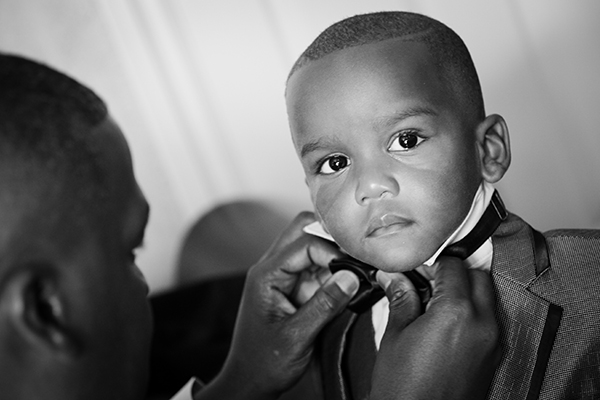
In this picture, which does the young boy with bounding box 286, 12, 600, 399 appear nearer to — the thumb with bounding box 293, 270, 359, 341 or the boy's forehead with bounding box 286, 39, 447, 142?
the boy's forehead with bounding box 286, 39, 447, 142

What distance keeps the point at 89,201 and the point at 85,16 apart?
2.12 metres

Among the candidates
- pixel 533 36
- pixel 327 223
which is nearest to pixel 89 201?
pixel 327 223

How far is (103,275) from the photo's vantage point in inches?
29.4

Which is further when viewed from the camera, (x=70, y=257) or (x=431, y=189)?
(x=431, y=189)

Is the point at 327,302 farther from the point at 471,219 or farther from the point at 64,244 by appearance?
the point at 64,244

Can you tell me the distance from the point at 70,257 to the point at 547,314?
27.0 inches

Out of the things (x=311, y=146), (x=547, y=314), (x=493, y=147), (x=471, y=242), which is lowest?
(x=547, y=314)

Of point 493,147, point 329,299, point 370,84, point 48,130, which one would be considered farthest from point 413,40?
point 48,130

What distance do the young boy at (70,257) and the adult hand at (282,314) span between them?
0.27m

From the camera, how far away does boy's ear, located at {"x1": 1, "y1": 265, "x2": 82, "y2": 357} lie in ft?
2.16

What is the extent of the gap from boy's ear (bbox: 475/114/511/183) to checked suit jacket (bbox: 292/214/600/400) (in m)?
0.10

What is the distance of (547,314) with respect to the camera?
0.99m

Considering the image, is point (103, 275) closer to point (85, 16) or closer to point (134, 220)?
point (134, 220)

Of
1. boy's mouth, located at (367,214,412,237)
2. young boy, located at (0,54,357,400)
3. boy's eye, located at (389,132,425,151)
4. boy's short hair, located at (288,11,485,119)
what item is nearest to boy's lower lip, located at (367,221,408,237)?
boy's mouth, located at (367,214,412,237)
